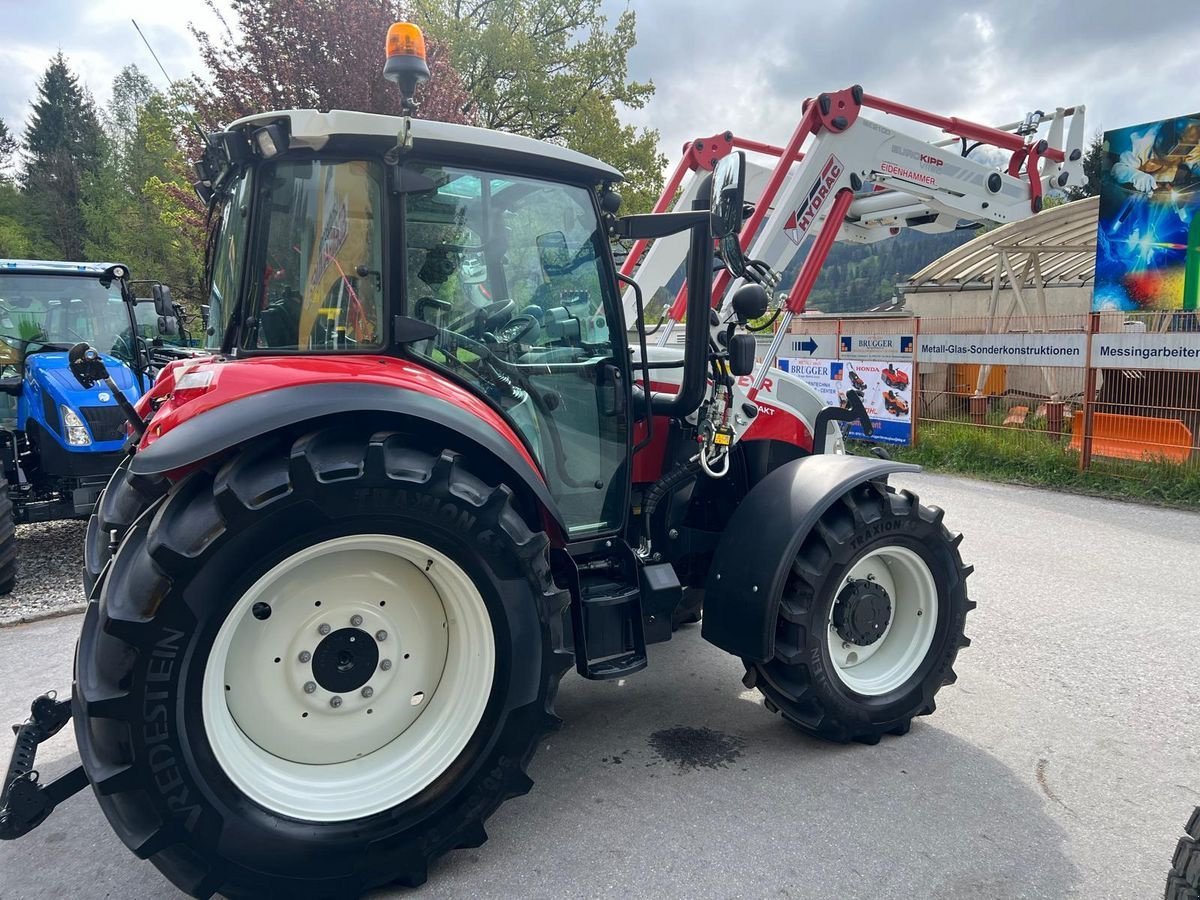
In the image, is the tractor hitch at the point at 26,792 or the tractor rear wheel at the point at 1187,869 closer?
the tractor rear wheel at the point at 1187,869

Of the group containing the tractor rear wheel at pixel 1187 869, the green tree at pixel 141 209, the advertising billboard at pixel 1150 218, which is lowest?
the tractor rear wheel at pixel 1187 869

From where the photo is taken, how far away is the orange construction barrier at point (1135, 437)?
8.46 m

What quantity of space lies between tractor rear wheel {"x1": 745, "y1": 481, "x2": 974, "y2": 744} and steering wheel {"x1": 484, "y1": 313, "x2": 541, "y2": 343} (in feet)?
4.68

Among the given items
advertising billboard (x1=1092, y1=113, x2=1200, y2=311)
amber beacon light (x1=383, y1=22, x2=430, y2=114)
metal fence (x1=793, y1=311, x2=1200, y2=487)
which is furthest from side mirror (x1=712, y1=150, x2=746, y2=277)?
advertising billboard (x1=1092, y1=113, x2=1200, y2=311)

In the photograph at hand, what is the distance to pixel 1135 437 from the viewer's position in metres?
8.88

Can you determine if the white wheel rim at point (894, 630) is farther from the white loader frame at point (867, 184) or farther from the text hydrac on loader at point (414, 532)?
the white loader frame at point (867, 184)

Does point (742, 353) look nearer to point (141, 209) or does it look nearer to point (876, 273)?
point (876, 273)

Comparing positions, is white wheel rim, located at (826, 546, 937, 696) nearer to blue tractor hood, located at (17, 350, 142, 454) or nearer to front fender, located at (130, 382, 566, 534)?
front fender, located at (130, 382, 566, 534)

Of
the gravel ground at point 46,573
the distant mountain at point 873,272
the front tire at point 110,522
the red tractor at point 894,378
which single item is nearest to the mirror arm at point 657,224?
the front tire at point 110,522

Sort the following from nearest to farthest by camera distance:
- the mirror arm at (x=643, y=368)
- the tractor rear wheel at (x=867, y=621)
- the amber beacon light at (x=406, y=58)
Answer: the amber beacon light at (x=406, y=58)
the tractor rear wheel at (x=867, y=621)
the mirror arm at (x=643, y=368)

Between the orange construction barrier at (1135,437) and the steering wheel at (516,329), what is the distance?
26.8 ft

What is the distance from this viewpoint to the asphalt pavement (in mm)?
2598

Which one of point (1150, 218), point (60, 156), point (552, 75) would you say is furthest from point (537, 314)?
point (60, 156)

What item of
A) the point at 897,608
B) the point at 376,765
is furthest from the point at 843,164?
the point at 376,765
